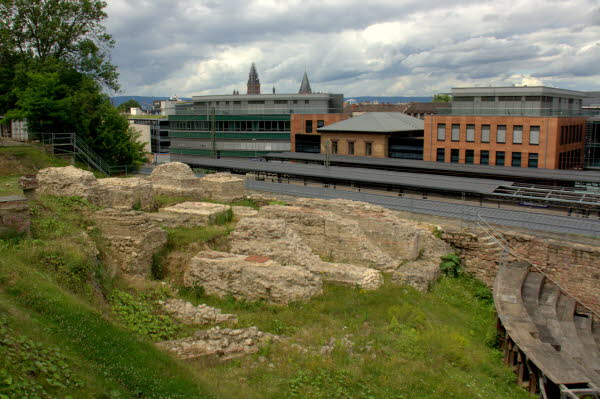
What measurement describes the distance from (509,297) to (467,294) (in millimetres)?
2355

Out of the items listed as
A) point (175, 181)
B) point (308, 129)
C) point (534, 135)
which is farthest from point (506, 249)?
point (308, 129)

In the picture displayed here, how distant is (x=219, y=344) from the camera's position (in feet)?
38.2

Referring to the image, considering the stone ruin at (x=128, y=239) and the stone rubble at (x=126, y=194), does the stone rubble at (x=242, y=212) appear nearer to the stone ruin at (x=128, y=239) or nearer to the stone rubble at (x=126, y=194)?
the stone rubble at (x=126, y=194)

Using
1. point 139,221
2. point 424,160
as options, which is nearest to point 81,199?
point 139,221

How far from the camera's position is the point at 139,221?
15.9 m

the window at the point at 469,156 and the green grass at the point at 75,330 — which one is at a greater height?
the window at the point at 469,156

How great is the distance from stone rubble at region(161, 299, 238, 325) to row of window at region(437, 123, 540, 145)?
32.6 meters

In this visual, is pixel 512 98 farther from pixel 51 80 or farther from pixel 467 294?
pixel 51 80

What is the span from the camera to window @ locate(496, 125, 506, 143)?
131 feet

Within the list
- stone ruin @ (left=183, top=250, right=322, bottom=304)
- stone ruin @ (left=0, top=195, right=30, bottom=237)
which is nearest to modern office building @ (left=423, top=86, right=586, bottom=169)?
stone ruin @ (left=183, top=250, right=322, bottom=304)

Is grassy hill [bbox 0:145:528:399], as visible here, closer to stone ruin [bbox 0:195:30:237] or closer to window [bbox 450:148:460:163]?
stone ruin [bbox 0:195:30:237]

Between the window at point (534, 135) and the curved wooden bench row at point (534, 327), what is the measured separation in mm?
21599

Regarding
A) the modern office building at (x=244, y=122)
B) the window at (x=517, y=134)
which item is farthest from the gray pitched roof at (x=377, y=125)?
the modern office building at (x=244, y=122)

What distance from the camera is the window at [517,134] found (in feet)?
128
